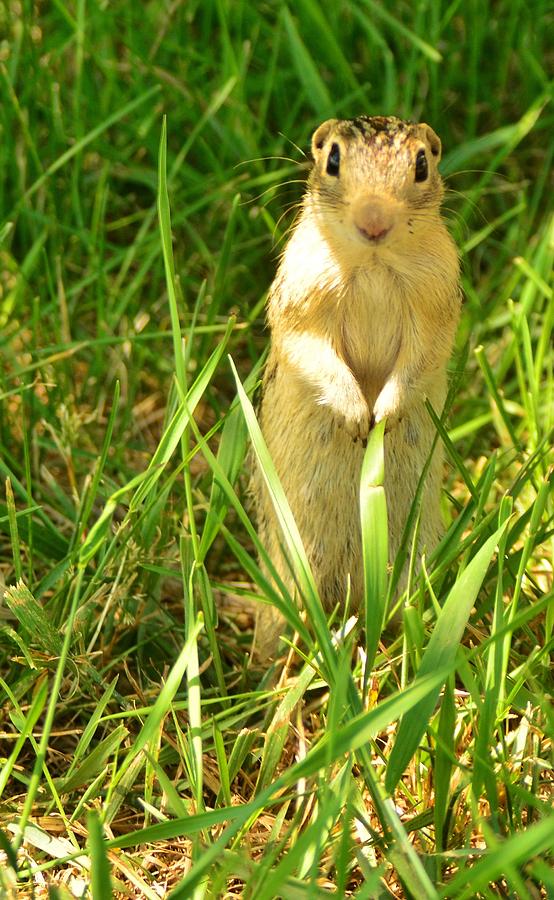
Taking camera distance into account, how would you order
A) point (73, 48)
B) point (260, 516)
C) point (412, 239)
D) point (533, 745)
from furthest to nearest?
point (73, 48)
point (260, 516)
point (412, 239)
point (533, 745)

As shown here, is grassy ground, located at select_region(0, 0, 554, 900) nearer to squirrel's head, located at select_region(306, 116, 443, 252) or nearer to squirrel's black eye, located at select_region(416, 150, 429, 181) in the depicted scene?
squirrel's head, located at select_region(306, 116, 443, 252)

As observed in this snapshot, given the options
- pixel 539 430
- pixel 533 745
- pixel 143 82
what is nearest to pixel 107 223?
pixel 143 82

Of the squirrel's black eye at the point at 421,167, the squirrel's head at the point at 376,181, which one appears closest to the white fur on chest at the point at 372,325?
the squirrel's head at the point at 376,181

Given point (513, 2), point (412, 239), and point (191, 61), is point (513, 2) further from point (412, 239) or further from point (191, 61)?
point (412, 239)

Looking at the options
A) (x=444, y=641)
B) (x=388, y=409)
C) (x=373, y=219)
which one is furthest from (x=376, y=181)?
(x=444, y=641)

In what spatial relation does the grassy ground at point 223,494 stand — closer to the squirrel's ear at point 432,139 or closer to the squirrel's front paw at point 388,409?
the squirrel's front paw at point 388,409

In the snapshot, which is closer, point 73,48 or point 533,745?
point 533,745

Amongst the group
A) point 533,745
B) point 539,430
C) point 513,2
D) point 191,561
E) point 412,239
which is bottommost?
point 533,745

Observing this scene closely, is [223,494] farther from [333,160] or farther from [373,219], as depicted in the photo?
[333,160]
